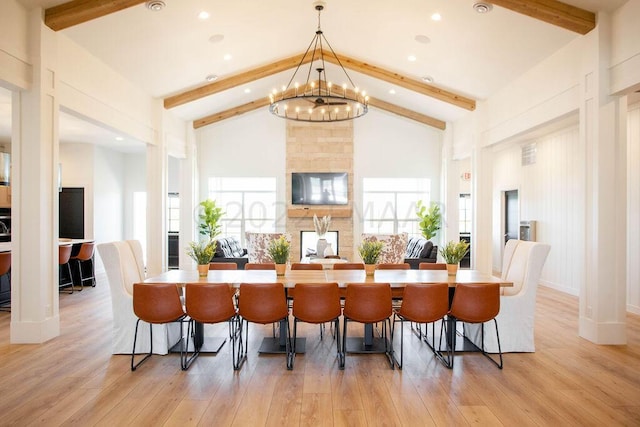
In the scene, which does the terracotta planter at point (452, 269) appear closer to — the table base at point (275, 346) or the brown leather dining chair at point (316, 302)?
the brown leather dining chair at point (316, 302)

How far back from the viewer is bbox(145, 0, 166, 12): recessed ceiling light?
176 inches

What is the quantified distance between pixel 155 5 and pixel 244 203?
19.9 ft

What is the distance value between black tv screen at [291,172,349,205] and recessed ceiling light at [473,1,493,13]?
575 centimetres

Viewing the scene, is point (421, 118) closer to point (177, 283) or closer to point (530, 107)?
point (530, 107)

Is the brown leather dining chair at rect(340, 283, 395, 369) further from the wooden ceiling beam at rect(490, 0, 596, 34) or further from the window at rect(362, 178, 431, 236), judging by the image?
the window at rect(362, 178, 431, 236)

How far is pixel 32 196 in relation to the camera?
4.30 meters

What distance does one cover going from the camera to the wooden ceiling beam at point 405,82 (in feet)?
24.5

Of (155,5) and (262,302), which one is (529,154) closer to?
(262,302)

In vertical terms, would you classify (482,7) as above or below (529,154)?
above

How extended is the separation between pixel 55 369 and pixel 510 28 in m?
5.94

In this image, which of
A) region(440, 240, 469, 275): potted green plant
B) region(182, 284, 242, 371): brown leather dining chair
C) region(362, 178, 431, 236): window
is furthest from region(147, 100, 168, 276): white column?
region(440, 240, 469, 275): potted green plant

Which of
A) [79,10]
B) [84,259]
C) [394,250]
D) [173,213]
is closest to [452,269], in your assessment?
[394,250]

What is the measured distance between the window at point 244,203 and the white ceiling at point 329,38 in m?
3.35

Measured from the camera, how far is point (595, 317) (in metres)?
4.35
